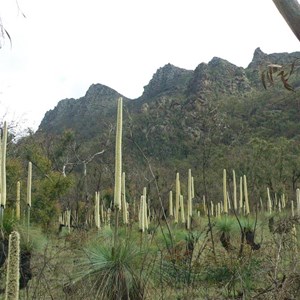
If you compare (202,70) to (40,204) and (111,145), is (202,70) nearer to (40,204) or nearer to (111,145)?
(111,145)

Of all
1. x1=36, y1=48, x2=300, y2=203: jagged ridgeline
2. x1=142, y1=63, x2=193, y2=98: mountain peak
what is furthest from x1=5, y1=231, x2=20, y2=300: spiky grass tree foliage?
x1=142, y1=63, x2=193, y2=98: mountain peak

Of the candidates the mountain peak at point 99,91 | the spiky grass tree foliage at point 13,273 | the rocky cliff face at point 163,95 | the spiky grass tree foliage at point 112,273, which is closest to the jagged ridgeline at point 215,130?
the rocky cliff face at point 163,95

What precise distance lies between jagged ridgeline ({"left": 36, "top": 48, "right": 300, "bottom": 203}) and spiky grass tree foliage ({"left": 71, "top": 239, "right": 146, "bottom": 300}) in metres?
2.59

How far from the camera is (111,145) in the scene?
98.7 ft

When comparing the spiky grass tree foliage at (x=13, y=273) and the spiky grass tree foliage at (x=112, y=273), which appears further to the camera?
the spiky grass tree foliage at (x=112, y=273)

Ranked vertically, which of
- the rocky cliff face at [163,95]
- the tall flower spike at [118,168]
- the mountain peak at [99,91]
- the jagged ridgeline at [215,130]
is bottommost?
the tall flower spike at [118,168]

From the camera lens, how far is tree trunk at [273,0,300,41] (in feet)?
8.24

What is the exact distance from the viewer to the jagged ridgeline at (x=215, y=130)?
42.8ft

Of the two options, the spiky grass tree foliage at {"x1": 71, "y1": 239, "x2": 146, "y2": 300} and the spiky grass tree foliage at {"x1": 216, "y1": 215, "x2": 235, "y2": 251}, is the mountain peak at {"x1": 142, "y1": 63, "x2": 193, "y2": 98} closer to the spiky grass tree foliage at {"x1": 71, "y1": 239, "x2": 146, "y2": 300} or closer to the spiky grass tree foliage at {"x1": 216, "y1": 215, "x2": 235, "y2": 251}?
the spiky grass tree foliage at {"x1": 216, "y1": 215, "x2": 235, "y2": 251}

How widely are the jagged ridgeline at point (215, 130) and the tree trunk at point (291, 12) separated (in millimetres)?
237

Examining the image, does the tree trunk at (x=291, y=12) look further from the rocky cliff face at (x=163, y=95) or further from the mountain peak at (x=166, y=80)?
the mountain peak at (x=166, y=80)

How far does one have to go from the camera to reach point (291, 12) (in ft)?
8.33

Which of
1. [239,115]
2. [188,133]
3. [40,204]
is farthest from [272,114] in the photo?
[40,204]

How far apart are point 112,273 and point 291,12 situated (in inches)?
167
